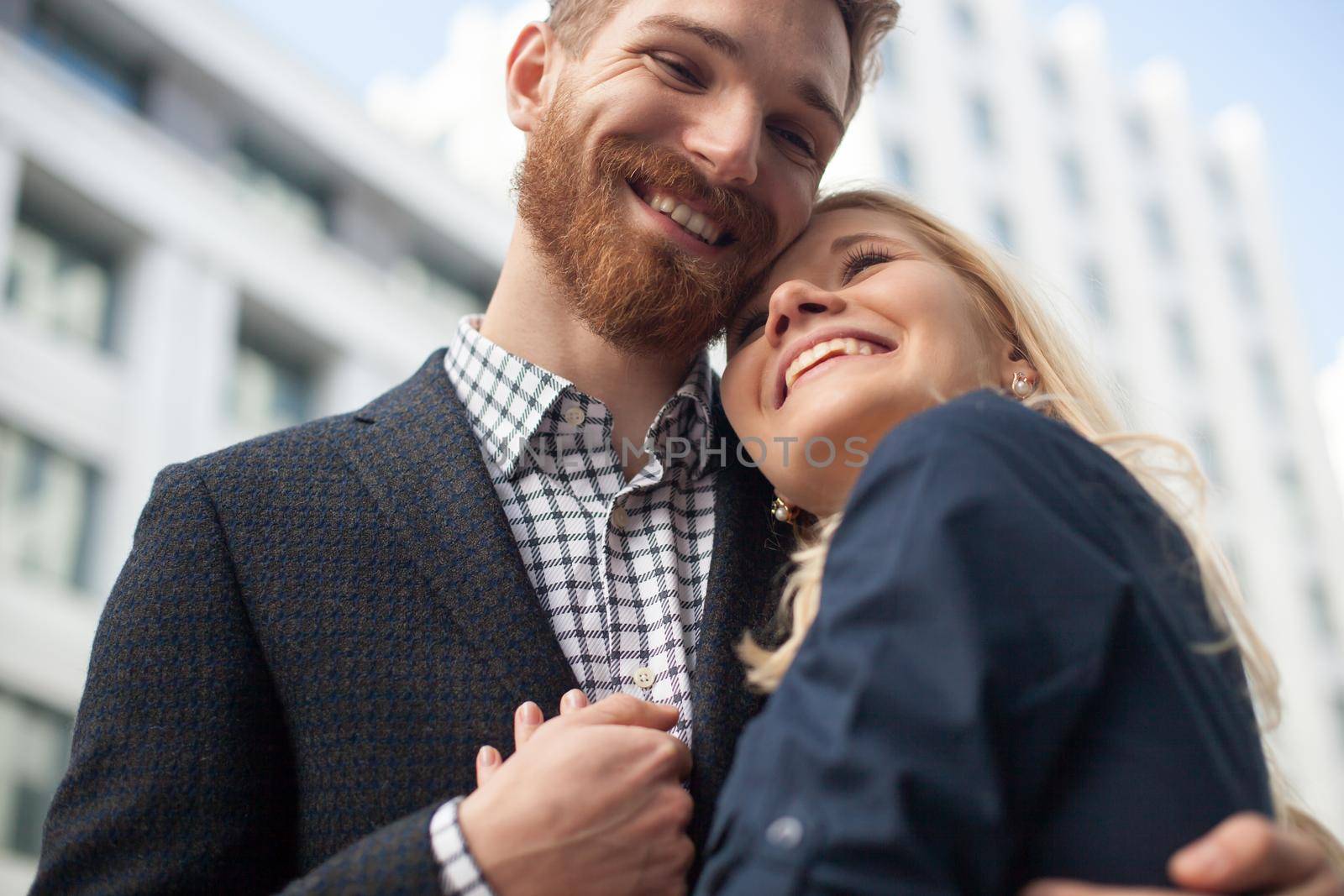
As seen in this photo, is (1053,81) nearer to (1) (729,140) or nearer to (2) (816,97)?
(2) (816,97)

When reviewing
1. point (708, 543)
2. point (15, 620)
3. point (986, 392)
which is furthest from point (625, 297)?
point (15, 620)

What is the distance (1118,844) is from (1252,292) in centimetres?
3432

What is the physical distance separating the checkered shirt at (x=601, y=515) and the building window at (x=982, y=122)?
85.7ft

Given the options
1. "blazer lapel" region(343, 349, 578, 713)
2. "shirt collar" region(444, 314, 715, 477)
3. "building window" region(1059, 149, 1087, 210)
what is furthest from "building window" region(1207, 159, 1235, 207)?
"blazer lapel" region(343, 349, 578, 713)

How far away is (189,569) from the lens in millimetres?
2086

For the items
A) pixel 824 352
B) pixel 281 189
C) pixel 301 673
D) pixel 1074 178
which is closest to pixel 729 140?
pixel 824 352

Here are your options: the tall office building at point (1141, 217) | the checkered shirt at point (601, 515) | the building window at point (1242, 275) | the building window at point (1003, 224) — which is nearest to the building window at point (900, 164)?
the tall office building at point (1141, 217)

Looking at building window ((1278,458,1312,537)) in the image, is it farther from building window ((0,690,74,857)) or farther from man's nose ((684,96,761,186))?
man's nose ((684,96,761,186))

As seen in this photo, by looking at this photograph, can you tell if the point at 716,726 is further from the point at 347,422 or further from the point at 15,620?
the point at 15,620

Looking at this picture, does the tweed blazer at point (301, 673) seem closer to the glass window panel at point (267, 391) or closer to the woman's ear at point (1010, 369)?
the woman's ear at point (1010, 369)

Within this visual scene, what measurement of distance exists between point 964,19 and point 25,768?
992 inches

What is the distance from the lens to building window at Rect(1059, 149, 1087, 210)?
94.2 ft

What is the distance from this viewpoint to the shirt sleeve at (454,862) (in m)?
1.61

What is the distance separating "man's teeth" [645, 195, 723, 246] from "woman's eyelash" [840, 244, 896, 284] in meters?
0.29
